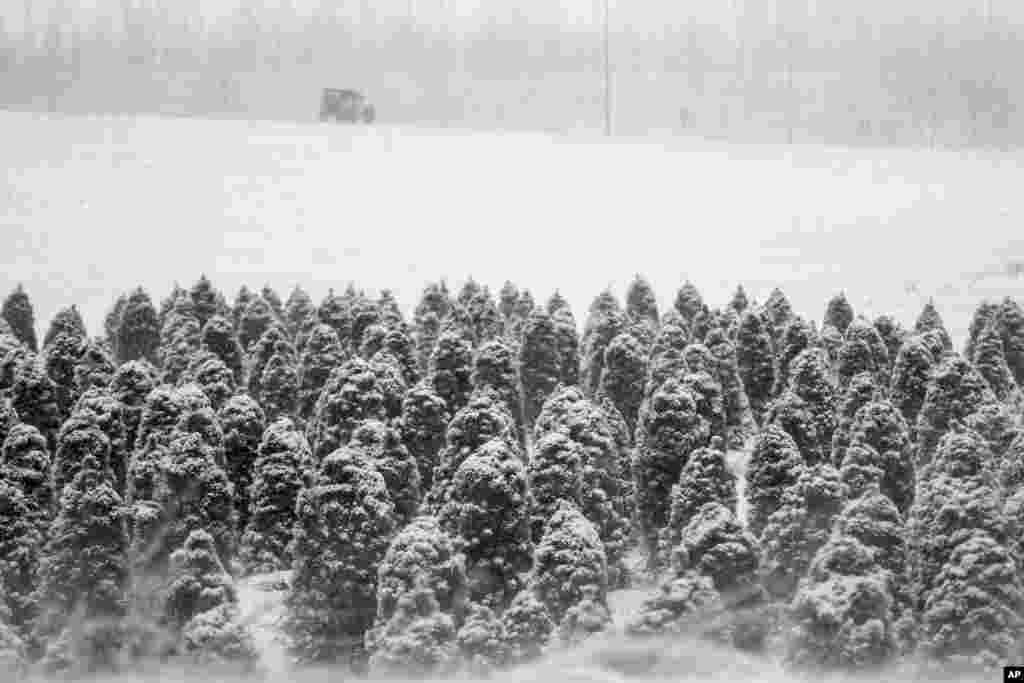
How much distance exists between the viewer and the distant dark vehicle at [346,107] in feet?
253

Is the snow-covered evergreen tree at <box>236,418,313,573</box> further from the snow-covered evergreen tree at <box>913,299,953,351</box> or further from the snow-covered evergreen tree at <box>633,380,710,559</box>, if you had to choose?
the snow-covered evergreen tree at <box>913,299,953,351</box>

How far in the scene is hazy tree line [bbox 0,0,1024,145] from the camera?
3452 inches

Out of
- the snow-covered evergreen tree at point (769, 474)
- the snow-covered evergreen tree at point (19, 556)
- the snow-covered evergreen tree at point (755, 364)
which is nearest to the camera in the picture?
the snow-covered evergreen tree at point (19, 556)

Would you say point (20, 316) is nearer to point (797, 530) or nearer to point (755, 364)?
point (755, 364)

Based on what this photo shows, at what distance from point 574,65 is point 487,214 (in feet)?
131

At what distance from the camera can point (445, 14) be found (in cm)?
9512

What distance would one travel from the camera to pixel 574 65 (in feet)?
306

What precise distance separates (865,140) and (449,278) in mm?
51341

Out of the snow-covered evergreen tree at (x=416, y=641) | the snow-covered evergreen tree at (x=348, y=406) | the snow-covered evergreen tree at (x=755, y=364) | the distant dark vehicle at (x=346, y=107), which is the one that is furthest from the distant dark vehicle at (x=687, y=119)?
the snow-covered evergreen tree at (x=416, y=641)

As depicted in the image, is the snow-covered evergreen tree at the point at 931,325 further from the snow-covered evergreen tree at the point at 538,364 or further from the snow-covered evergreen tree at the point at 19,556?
the snow-covered evergreen tree at the point at 19,556

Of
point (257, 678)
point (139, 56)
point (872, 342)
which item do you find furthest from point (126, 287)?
point (139, 56)

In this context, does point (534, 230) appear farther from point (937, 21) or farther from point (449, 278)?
point (937, 21)

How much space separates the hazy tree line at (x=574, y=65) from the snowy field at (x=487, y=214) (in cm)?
1642

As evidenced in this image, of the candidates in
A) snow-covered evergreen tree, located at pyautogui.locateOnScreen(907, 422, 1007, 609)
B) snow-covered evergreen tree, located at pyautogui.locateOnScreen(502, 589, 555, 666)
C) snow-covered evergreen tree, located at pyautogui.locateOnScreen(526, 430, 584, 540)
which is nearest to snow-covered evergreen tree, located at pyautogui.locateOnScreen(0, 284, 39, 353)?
snow-covered evergreen tree, located at pyautogui.locateOnScreen(526, 430, 584, 540)
